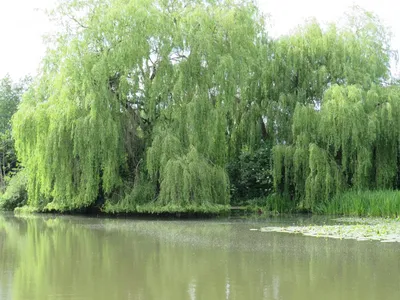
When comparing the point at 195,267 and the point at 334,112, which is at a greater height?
the point at 334,112

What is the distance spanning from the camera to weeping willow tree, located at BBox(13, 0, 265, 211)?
56.6 ft

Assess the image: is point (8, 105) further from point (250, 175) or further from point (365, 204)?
point (365, 204)

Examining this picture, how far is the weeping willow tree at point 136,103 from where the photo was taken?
1725 centimetres

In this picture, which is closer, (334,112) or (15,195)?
(334,112)

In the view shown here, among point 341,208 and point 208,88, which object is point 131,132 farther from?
point 341,208

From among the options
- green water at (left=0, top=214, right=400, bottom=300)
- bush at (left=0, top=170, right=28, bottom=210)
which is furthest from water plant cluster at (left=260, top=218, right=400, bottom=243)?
bush at (left=0, top=170, right=28, bottom=210)

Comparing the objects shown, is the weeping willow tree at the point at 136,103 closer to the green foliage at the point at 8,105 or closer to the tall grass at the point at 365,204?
the tall grass at the point at 365,204

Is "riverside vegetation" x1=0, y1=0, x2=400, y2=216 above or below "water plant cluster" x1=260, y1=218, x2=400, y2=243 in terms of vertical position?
above

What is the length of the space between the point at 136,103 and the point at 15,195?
8.47 meters

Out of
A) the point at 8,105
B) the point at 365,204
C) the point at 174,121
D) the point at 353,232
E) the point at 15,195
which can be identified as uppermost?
the point at 8,105

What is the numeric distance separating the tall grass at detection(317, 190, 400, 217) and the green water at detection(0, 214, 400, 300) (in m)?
6.30

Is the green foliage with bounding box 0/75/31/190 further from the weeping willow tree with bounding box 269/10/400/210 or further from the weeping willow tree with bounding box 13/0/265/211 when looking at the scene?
the weeping willow tree with bounding box 269/10/400/210

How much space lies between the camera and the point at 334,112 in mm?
18234

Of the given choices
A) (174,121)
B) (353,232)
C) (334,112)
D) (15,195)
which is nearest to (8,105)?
(15,195)
